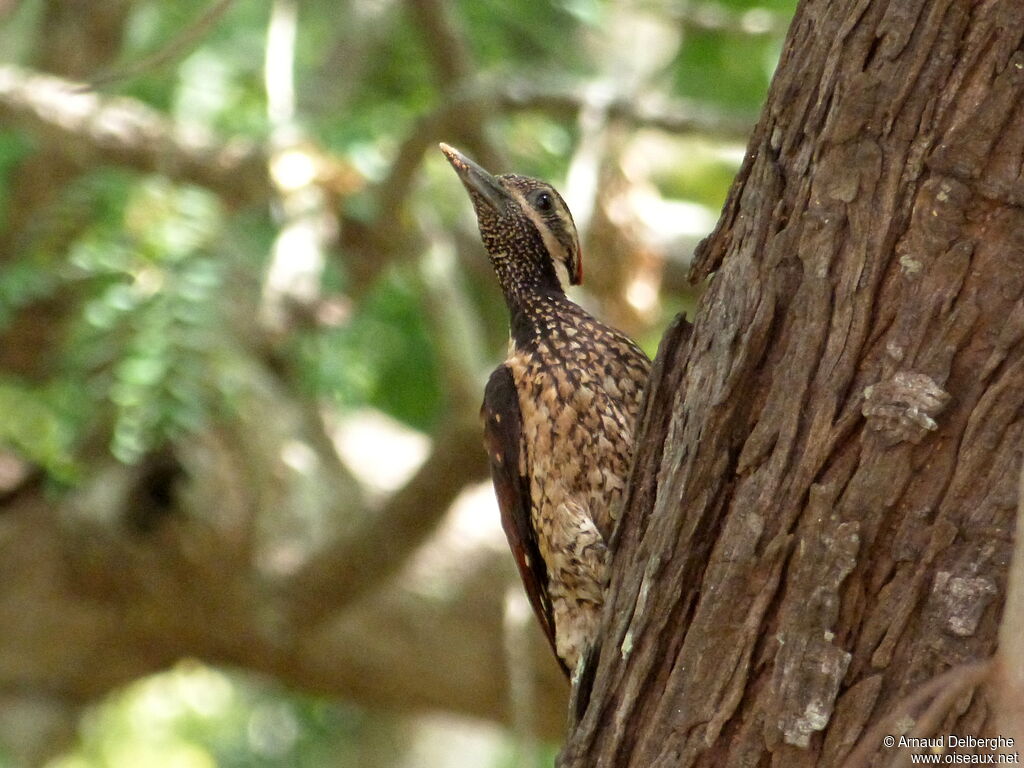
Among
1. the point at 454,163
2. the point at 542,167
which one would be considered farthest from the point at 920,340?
the point at 542,167

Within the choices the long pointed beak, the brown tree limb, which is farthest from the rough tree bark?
the brown tree limb

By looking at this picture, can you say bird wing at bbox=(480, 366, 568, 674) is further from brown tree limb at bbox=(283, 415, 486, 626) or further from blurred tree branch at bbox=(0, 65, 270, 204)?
blurred tree branch at bbox=(0, 65, 270, 204)

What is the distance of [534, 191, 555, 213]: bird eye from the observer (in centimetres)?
415

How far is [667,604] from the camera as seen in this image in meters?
2.37

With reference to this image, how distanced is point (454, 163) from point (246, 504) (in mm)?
2151

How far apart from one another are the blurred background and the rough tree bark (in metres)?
2.70

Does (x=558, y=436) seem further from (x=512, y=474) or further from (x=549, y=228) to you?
(x=549, y=228)

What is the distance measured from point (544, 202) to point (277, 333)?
227cm

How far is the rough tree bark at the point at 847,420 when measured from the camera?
7.06 ft

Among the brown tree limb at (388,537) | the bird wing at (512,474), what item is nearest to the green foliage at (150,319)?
the brown tree limb at (388,537)

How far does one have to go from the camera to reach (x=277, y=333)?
20.0ft

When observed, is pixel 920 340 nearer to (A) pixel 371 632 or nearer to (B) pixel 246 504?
(B) pixel 246 504

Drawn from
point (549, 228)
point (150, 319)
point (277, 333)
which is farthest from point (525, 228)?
point (277, 333)

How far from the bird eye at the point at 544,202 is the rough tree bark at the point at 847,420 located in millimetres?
1713
